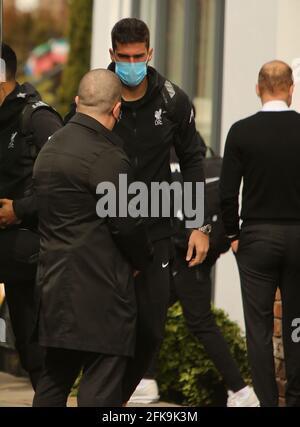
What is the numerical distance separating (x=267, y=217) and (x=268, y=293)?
427mm

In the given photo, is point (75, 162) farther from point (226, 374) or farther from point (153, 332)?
point (226, 374)

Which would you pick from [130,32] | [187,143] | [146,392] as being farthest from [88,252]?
[146,392]

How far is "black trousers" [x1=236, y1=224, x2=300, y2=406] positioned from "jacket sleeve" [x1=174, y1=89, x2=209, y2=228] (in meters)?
0.41

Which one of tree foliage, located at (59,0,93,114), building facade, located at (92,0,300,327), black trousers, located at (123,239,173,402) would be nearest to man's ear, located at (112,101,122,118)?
black trousers, located at (123,239,173,402)

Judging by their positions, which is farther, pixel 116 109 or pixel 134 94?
pixel 134 94

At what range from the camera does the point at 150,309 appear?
23.3ft

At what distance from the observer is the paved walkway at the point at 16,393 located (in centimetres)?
946

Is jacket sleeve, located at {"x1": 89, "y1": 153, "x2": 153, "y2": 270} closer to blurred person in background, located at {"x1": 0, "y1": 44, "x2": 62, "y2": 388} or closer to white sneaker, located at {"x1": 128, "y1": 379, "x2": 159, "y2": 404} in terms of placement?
blurred person in background, located at {"x1": 0, "y1": 44, "x2": 62, "y2": 388}

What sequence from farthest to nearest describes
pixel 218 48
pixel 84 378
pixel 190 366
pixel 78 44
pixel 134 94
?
pixel 78 44 → pixel 218 48 → pixel 190 366 → pixel 134 94 → pixel 84 378

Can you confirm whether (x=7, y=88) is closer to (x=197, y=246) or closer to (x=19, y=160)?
(x=19, y=160)

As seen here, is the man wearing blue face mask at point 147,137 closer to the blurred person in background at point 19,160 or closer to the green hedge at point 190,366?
the blurred person in background at point 19,160

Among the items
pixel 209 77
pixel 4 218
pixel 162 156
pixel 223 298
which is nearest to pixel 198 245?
pixel 162 156

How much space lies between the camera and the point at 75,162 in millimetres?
6398

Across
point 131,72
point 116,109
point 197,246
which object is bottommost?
point 197,246
